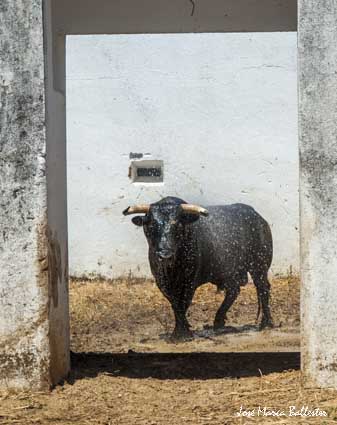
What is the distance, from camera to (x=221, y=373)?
6953 millimetres

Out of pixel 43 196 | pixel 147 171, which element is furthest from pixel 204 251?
pixel 43 196

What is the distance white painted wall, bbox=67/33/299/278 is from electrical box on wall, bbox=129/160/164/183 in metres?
0.07

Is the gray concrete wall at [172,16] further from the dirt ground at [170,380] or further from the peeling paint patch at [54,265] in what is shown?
the dirt ground at [170,380]

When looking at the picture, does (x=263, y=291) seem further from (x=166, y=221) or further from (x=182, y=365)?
(x=182, y=365)

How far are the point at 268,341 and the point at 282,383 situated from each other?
306cm

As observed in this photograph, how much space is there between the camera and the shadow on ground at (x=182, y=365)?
686cm

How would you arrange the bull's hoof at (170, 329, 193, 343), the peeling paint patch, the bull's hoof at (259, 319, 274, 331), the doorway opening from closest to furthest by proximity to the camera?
the peeling paint patch → the bull's hoof at (170, 329, 193, 343) → the bull's hoof at (259, 319, 274, 331) → the doorway opening

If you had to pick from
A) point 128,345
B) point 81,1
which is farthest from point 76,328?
point 81,1

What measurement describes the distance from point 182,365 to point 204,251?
2748 mm

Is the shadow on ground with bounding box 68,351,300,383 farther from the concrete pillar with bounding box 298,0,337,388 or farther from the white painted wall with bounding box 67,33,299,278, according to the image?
the white painted wall with bounding box 67,33,299,278

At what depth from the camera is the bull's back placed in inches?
392

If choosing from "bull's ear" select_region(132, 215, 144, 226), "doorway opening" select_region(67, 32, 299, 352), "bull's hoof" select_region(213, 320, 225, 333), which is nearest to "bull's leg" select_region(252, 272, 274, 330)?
"bull's hoof" select_region(213, 320, 225, 333)

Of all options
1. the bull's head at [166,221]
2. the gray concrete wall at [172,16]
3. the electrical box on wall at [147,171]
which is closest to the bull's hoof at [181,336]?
the bull's head at [166,221]

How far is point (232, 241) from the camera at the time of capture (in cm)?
1012
